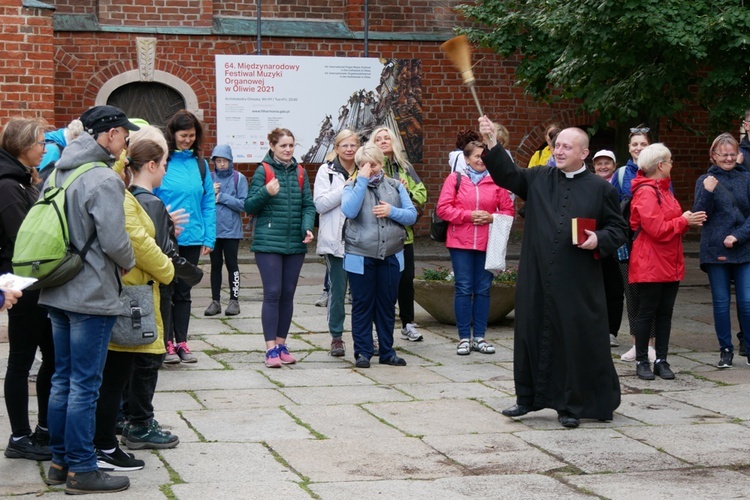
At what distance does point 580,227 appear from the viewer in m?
6.72

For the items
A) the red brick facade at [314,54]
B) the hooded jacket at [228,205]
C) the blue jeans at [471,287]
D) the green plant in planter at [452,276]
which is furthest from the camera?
the red brick facade at [314,54]

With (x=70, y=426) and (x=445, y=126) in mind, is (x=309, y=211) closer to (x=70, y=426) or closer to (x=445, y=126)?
(x=70, y=426)

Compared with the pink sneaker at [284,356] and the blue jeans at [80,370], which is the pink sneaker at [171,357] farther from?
the blue jeans at [80,370]

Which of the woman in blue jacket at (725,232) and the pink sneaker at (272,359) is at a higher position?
the woman in blue jacket at (725,232)

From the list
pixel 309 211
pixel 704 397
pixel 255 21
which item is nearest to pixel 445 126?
pixel 255 21

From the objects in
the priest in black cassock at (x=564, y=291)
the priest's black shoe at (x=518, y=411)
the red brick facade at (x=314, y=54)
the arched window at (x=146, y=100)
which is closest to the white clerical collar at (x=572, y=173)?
the priest in black cassock at (x=564, y=291)

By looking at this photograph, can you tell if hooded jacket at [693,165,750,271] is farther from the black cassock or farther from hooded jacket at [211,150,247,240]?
hooded jacket at [211,150,247,240]

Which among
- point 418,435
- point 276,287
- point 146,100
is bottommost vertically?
point 418,435

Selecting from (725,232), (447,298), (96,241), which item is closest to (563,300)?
(725,232)

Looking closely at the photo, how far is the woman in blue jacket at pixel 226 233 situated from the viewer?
11.2 m

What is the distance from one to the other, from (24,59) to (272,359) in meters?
9.15

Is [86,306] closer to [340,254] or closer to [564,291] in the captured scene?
[564,291]

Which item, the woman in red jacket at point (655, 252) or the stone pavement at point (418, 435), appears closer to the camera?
the stone pavement at point (418, 435)

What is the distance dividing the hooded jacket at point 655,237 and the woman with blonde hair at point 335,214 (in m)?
2.22
